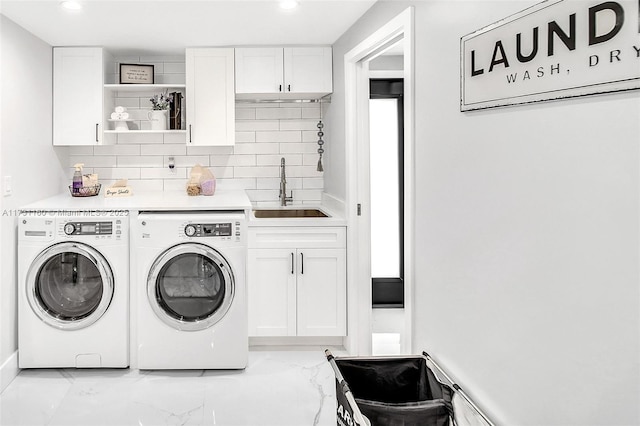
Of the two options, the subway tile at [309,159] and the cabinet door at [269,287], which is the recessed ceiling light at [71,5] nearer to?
the cabinet door at [269,287]

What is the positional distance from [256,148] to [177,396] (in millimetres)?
2183

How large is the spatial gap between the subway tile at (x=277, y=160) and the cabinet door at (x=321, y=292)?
109 centimetres

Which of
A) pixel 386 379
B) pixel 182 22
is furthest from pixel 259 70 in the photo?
pixel 386 379

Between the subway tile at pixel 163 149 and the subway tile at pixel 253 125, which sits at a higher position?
the subway tile at pixel 253 125

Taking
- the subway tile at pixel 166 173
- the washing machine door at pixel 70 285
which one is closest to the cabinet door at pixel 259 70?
the subway tile at pixel 166 173

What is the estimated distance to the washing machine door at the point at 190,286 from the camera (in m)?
3.61

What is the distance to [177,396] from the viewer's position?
10.8 feet

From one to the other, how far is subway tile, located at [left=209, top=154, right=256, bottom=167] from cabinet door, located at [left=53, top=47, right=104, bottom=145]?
93cm

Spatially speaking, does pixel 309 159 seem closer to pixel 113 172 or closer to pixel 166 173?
pixel 166 173

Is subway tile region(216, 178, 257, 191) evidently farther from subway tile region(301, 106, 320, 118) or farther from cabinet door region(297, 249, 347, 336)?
cabinet door region(297, 249, 347, 336)

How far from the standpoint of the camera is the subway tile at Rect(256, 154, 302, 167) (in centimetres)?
476

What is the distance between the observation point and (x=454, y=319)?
2.19 metres

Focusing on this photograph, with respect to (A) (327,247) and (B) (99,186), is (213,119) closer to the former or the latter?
(B) (99,186)

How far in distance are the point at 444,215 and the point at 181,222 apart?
1923 mm
